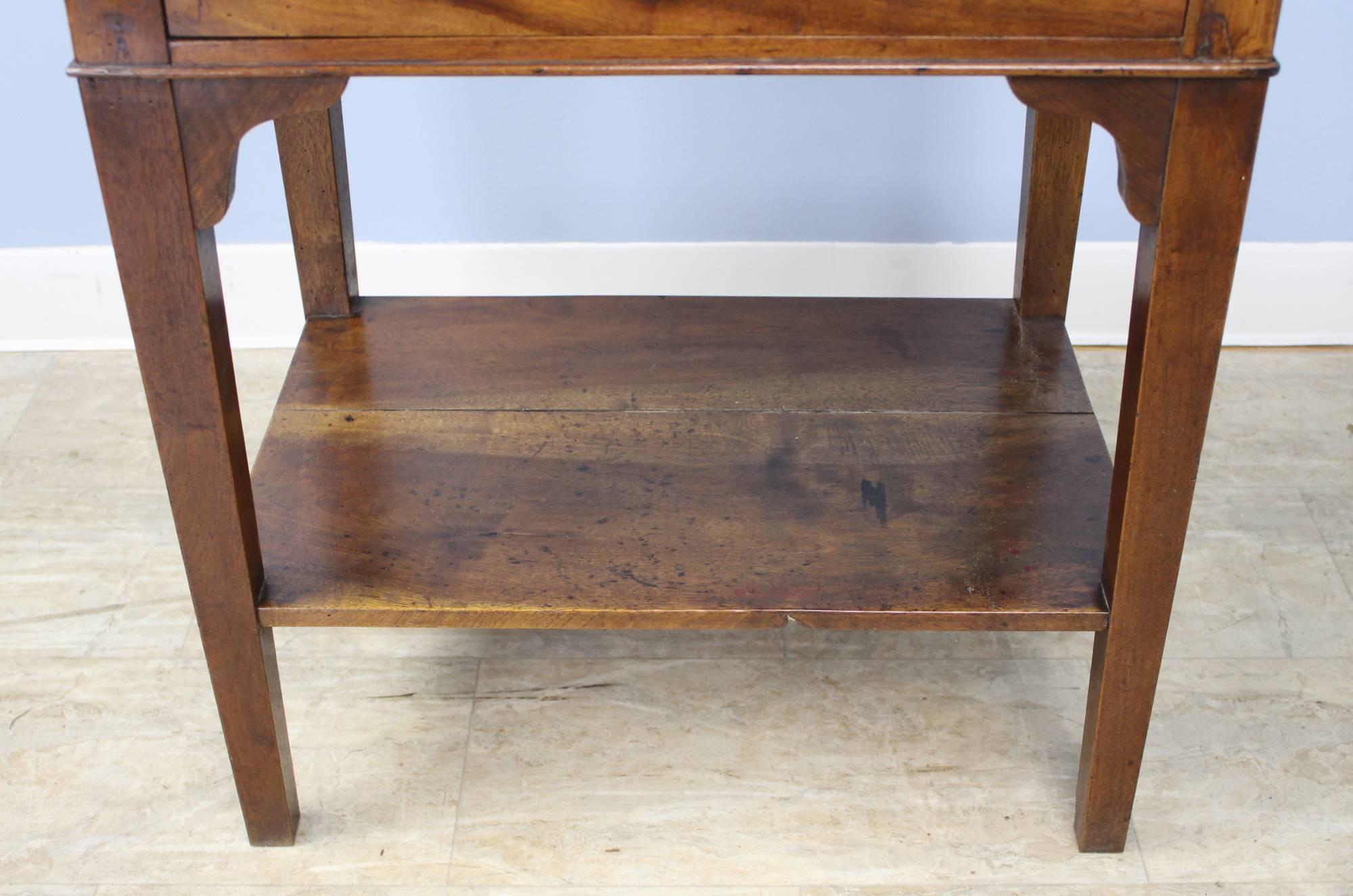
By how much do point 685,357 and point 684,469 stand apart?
243 millimetres

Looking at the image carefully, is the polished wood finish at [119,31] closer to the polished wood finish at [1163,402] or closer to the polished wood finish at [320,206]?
the polished wood finish at [320,206]

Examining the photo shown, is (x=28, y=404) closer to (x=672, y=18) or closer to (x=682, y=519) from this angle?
(x=682, y=519)

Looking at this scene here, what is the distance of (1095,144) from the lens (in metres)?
2.41

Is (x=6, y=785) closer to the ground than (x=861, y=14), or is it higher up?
closer to the ground

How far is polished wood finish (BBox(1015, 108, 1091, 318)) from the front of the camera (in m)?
1.85

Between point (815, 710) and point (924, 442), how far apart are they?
13.8 inches

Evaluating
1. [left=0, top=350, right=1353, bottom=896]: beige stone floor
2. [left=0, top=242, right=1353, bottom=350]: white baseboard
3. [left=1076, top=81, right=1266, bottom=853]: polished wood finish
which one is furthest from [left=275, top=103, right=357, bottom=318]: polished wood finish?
[left=1076, top=81, right=1266, bottom=853]: polished wood finish

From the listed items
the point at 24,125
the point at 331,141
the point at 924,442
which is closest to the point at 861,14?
the point at 924,442

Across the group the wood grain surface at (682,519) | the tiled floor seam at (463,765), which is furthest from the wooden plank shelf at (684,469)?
the tiled floor seam at (463,765)

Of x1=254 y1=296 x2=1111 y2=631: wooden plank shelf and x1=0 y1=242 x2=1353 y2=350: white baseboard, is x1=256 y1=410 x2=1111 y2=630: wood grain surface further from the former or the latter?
x1=0 y1=242 x2=1353 y2=350: white baseboard

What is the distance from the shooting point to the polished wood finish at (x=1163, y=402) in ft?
3.91

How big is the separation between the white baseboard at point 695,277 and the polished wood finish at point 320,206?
1.79 feet

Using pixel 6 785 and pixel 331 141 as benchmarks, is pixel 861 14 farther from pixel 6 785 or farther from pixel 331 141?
pixel 6 785

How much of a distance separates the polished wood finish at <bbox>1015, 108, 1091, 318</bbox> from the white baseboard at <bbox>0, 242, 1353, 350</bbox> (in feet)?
1.79
